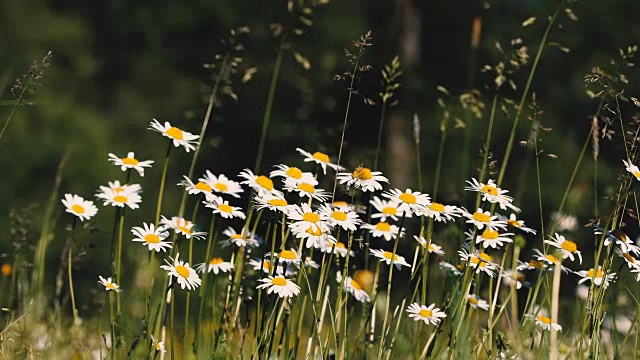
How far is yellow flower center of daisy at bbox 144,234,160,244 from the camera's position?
5.99 ft

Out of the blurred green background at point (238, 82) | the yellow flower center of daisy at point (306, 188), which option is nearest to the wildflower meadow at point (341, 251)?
the yellow flower center of daisy at point (306, 188)

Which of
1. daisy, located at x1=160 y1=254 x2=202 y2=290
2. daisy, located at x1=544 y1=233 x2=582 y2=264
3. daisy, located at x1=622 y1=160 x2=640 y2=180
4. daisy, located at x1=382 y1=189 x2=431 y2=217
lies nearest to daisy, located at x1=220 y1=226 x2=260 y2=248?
daisy, located at x1=160 y1=254 x2=202 y2=290

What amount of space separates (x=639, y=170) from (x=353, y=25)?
27.0 feet

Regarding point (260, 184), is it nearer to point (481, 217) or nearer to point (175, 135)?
point (175, 135)

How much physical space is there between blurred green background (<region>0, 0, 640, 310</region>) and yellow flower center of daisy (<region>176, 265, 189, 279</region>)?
244 inches

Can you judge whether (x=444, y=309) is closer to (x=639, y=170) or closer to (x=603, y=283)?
(x=603, y=283)

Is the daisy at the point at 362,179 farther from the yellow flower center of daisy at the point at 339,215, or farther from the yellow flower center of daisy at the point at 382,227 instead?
the yellow flower center of daisy at the point at 382,227

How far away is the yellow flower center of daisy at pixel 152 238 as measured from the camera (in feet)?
5.99

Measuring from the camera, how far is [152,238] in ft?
6.04

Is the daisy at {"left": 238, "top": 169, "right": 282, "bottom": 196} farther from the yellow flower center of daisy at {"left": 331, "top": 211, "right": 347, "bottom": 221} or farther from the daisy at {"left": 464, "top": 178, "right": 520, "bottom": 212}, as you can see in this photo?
the daisy at {"left": 464, "top": 178, "right": 520, "bottom": 212}

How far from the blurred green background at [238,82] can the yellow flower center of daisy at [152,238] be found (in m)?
6.16

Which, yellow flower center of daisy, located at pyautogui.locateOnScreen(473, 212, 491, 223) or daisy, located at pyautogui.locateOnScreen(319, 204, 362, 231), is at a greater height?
yellow flower center of daisy, located at pyautogui.locateOnScreen(473, 212, 491, 223)

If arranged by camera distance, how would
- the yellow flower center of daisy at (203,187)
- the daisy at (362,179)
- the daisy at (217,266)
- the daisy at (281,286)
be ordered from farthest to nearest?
1. the daisy at (217,266)
2. the yellow flower center of daisy at (203,187)
3. the daisy at (362,179)
4. the daisy at (281,286)

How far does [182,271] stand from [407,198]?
506 mm
